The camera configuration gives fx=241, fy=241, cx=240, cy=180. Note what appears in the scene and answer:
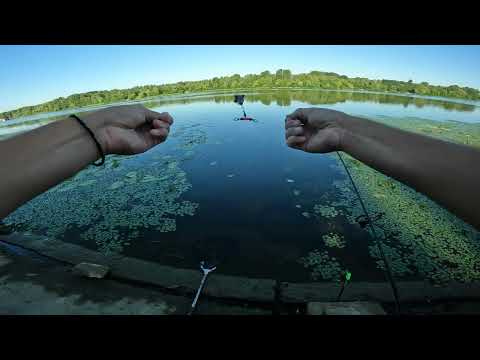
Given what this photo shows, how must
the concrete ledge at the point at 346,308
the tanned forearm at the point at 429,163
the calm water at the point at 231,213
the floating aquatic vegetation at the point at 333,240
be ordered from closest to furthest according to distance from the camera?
the tanned forearm at the point at 429,163 < the concrete ledge at the point at 346,308 < the calm water at the point at 231,213 < the floating aquatic vegetation at the point at 333,240

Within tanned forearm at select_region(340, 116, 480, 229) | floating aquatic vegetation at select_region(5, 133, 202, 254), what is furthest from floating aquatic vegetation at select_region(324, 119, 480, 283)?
floating aquatic vegetation at select_region(5, 133, 202, 254)

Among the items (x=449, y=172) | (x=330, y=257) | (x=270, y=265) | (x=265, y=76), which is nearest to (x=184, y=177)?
(x=270, y=265)

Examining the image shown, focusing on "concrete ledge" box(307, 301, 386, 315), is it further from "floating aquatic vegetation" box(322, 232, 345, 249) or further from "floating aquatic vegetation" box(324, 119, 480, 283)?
"floating aquatic vegetation" box(322, 232, 345, 249)

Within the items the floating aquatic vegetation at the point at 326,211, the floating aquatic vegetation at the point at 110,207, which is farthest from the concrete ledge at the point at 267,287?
the floating aquatic vegetation at the point at 326,211

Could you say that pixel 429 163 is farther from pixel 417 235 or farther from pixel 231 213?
pixel 231 213

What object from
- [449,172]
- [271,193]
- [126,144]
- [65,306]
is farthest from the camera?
[271,193]

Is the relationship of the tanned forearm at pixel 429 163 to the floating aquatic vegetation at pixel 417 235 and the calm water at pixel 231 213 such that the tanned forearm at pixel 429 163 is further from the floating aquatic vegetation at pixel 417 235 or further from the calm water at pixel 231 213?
the floating aquatic vegetation at pixel 417 235
